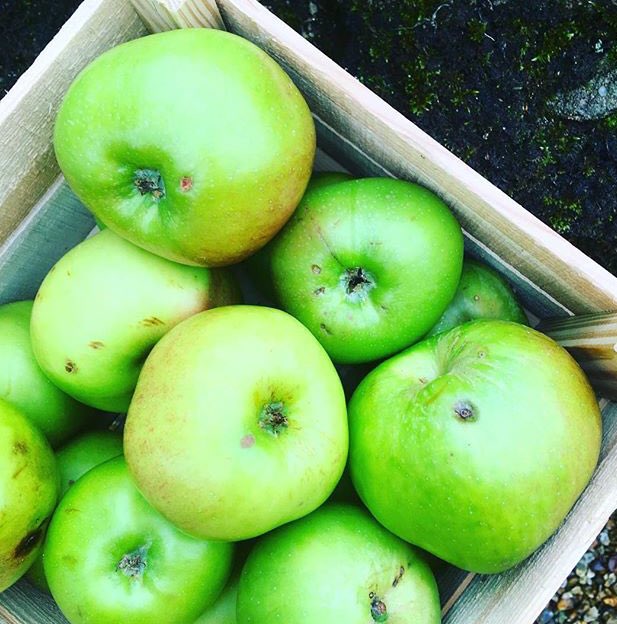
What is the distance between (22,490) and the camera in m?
1.30

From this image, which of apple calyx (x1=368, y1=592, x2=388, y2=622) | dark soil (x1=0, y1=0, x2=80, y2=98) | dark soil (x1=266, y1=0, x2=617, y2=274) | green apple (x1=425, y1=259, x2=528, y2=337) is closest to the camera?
apple calyx (x1=368, y1=592, x2=388, y2=622)

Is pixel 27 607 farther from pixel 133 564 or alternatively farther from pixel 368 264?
pixel 368 264

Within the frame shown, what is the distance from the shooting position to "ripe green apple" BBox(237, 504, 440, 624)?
1249 mm

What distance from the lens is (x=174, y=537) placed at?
1.33 metres

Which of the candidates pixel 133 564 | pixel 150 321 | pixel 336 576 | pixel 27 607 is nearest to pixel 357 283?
pixel 150 321

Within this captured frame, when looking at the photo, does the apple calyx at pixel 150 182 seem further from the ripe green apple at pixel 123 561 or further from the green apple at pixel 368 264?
the ripe green apple at pixel 123 561

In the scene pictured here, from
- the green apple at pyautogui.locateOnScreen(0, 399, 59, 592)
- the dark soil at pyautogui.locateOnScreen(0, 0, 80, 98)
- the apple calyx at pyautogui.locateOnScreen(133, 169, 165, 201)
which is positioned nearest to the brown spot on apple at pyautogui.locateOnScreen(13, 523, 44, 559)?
the green apple at pyautogui.locateOnScreen(0, 399, 59, 592)

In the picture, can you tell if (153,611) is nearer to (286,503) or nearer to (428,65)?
(286,503)

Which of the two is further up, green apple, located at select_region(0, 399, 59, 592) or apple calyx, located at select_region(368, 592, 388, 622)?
green apple, located at select_region(0, 399, 59, 592)

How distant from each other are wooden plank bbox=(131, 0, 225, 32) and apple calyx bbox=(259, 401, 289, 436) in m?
0.62

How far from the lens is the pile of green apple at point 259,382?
3.86ft

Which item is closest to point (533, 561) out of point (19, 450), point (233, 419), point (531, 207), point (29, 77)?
point (233, 419)

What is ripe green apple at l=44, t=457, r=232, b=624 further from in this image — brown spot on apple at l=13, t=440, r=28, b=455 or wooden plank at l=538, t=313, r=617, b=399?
wooden plank at l=538, t=313, r=617, b=399

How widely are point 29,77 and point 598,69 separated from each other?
1.03 metres
